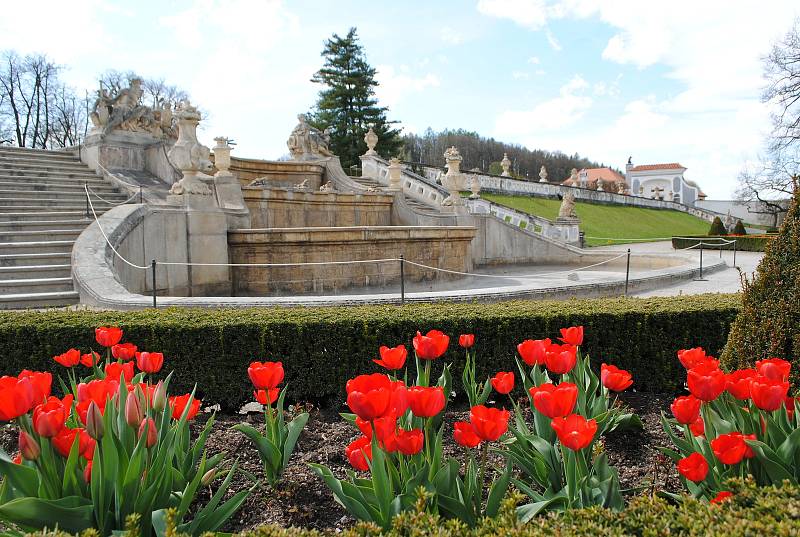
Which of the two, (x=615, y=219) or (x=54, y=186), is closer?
(x=54, y=186)

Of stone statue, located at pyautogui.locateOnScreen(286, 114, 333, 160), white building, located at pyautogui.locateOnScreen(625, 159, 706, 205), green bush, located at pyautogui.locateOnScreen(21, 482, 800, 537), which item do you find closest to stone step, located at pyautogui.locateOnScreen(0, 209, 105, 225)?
stone statue, located at pyautogui.locateOnScreen(286, 114, 333, 160)

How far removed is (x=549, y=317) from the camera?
17.7ft

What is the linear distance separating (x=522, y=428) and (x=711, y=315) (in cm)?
354

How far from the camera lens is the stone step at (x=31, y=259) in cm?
981

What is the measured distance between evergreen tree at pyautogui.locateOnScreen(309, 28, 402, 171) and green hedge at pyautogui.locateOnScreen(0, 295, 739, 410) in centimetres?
3814

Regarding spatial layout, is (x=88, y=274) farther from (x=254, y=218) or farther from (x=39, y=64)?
(x=39, y=64)

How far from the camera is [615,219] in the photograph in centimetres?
3922

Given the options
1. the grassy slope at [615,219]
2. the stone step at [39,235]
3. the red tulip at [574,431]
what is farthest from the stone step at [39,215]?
the grassy slope at [615,219]

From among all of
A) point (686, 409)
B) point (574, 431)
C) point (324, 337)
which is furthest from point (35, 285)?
point (686, 409)

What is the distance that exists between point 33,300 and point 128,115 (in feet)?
34.7

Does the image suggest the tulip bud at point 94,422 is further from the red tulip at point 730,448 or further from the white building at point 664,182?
the white building at point 664,182

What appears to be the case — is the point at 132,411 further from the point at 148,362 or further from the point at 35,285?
the point at 35,285

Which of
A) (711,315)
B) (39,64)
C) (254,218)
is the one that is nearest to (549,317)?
(711,315)

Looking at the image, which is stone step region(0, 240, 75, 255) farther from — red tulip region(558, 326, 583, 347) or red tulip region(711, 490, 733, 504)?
red tulip region(711, 490, 733, 504)
